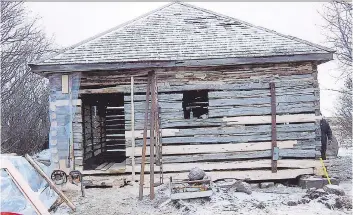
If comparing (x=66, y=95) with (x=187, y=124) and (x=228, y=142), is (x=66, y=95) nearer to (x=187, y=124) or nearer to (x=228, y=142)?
(x=187, y=124)

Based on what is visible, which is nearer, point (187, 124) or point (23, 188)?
point (23, 188)

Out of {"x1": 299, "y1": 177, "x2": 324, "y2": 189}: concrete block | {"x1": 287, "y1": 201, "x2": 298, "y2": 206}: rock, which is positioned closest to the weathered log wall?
{"x1": 299, "y1": 177, "x2": 324, "y2": 189}: concrete block

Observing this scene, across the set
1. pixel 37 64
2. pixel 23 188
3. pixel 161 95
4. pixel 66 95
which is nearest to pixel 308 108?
pixel 161 95

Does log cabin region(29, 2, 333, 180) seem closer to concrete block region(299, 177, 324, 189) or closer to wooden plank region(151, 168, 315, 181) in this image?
wooden plank region(151, 168, 315, 181)

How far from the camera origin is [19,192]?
16.0ft

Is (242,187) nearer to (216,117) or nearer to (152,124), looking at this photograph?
(216,117)

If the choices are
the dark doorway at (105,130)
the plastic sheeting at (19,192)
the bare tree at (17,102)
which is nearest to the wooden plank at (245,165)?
the plastic sheeting at (19,192)

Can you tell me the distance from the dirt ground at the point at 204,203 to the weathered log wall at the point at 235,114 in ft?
3.45

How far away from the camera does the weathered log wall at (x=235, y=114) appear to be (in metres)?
8.98

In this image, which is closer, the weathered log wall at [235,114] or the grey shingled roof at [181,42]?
the grey shingled roof at [181,42]

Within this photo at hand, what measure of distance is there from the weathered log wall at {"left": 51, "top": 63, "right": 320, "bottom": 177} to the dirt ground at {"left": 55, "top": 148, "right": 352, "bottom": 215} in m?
1.05

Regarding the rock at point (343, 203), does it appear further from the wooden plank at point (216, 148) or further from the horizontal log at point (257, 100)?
the horizontal log at point (257, 100)

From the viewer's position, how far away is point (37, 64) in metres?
8.65

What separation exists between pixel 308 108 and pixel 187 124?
317 cm
